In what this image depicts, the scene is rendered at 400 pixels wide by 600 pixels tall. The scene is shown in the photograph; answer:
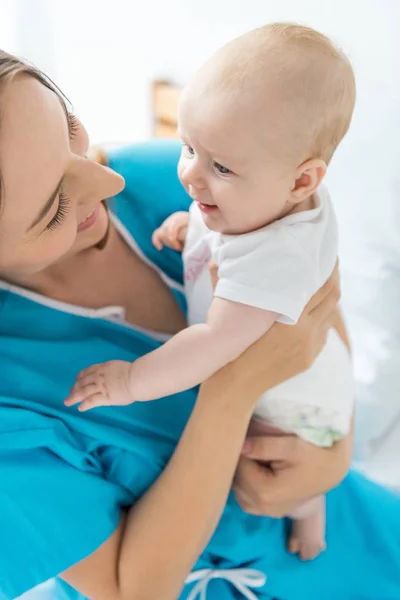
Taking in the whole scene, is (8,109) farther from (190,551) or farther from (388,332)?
(388,332)

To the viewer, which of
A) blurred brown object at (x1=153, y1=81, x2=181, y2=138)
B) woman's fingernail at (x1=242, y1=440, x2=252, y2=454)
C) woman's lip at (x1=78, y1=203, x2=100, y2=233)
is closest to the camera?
woman's lip at (x1=78, y1=203, x2=100, y2=233)

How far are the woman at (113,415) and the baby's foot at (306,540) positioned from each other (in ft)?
0.07

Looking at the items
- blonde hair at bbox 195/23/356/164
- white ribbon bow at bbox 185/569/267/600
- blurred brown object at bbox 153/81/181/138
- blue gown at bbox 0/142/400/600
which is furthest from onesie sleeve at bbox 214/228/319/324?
blurred brown object at bbox 153/81/181/138

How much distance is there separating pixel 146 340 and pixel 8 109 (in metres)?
0.41

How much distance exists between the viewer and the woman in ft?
2.38

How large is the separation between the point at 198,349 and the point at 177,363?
3 cm

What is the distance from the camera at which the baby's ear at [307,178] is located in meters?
0.75

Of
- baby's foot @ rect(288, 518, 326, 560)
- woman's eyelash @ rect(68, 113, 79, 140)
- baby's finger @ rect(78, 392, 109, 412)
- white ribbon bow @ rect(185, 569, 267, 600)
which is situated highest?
woman's eyelash @ rect(68, 113, 79, 140)

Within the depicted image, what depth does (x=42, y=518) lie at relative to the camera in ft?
2.46

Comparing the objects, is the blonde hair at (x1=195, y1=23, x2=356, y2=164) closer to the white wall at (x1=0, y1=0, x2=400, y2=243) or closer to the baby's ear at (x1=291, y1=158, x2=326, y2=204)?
the baby's ear at (x1=291, y1=158, x2=326, y2=204)

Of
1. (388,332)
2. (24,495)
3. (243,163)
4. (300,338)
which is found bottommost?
(388,332)

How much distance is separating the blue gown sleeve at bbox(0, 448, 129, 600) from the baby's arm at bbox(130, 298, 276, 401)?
0.45ft

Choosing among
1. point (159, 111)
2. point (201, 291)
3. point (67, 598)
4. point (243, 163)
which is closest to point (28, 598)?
point (67, 598)

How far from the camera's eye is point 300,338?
867 millimetres
